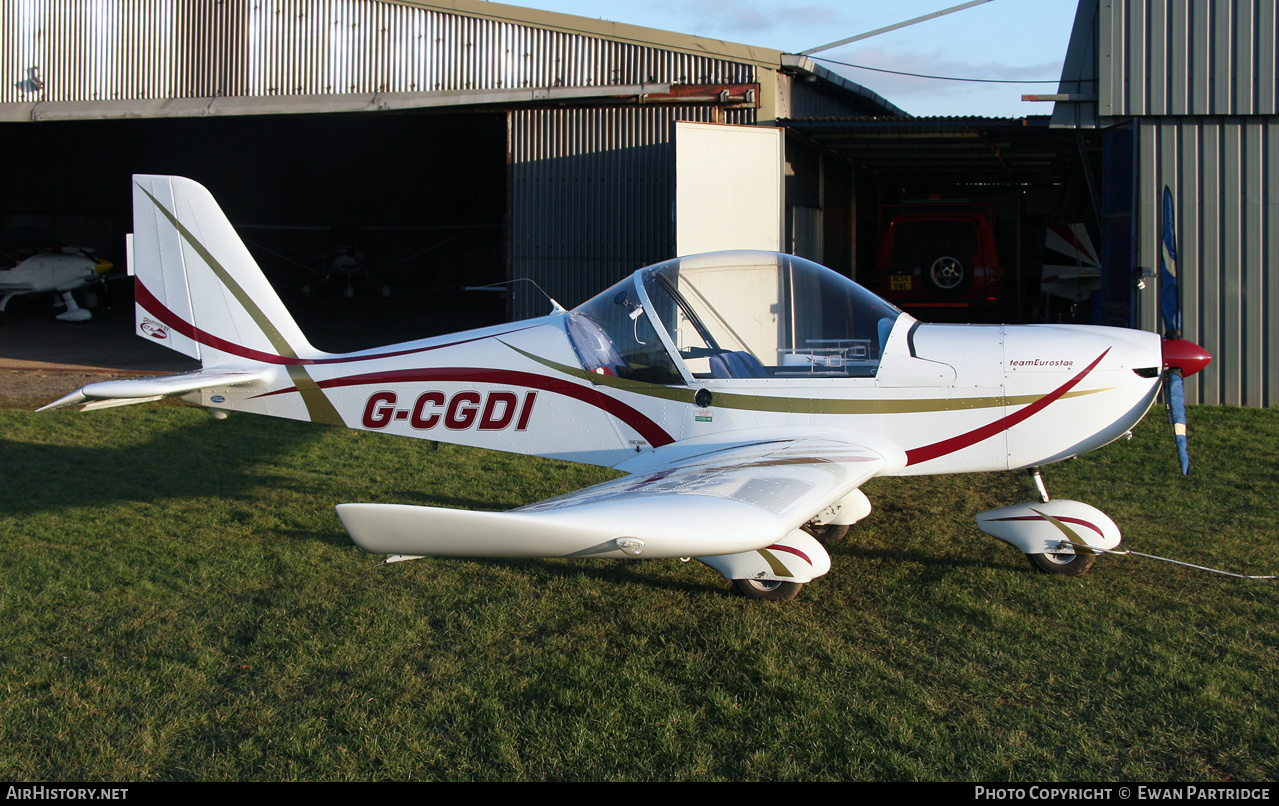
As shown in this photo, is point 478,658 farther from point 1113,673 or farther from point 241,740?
point 1113,673

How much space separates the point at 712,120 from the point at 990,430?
24.1 ft

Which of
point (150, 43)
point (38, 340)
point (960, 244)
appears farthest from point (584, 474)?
point (38, 340)

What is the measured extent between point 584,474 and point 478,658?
3.64 m

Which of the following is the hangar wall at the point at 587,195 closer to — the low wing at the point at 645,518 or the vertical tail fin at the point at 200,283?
the vertical tail fin at the point at 200,283

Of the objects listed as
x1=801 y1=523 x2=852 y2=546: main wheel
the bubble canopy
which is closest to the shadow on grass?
the bubble canopy

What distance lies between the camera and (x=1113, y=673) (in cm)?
377

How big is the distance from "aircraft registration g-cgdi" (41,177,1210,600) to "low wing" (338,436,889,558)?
88mm

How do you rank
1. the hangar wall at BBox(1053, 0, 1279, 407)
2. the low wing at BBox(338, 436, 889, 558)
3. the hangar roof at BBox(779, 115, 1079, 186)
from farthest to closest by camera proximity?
Result: 1. the hangar roof at BBox(779, 115, 1079, 186)
2. the hangar wall at BBox(1053, 0, 1279, 407)
3. the low wing at BBox(338, 436, 889, 558)

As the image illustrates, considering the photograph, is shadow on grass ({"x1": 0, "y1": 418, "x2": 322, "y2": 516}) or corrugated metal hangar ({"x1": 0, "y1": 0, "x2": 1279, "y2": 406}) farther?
corrugated metal hangar ({"x1": 0, "y1": 0, "x2": 1279, "y2": 406})

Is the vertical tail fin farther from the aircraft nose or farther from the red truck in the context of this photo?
the red truck

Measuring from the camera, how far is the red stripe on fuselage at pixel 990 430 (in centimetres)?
501

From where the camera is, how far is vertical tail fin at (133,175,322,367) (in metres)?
6.12

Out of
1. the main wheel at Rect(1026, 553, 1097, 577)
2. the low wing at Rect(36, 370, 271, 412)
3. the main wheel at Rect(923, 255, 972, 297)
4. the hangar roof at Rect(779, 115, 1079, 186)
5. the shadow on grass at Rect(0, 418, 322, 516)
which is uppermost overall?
the hangar roof at Rect(779, 115, 1079, 186)

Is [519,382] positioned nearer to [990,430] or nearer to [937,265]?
[990,430]
